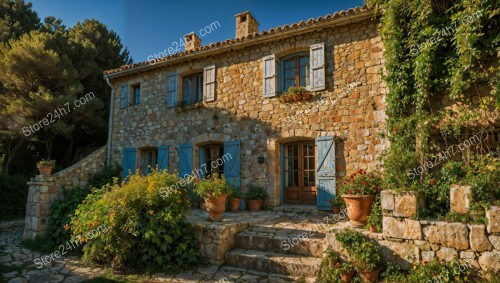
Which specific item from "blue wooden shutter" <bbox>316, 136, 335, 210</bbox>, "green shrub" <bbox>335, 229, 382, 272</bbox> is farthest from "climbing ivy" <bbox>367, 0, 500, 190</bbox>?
"blue wooden shutter" <bbox>316, 136, 335, 210</bbox>

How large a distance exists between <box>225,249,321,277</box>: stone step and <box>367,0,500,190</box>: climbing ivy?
1.82 meters

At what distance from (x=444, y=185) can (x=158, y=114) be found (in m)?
7.70

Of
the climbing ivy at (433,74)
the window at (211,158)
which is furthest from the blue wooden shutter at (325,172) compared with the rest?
the window at (211,158)

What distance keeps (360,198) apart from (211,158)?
4656 mm

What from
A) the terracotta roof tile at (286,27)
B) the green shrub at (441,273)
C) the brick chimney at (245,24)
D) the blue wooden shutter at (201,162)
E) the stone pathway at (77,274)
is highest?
the brick chimney at (245,24)

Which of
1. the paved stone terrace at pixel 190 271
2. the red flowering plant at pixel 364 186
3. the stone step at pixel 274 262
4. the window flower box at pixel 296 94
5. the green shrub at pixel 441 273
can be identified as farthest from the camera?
the window flower box at pixel 296 94

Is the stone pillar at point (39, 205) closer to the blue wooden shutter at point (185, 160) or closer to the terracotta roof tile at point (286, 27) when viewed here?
the blue wooden shutter at point (185, 160)

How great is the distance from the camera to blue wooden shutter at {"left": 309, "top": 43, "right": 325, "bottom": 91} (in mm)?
6641

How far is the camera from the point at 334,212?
20.3 feet

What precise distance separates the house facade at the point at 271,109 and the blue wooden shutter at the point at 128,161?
0.04 m

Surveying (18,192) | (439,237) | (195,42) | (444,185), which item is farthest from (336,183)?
(18,192)

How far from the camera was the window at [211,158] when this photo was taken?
8094 mm

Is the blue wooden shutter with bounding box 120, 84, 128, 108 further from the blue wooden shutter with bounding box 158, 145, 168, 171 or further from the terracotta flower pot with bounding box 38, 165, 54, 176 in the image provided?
the terracotta flower pot with bounding box 38, 165, 54, 176

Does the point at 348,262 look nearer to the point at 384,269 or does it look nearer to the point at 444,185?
the point at 384,269
